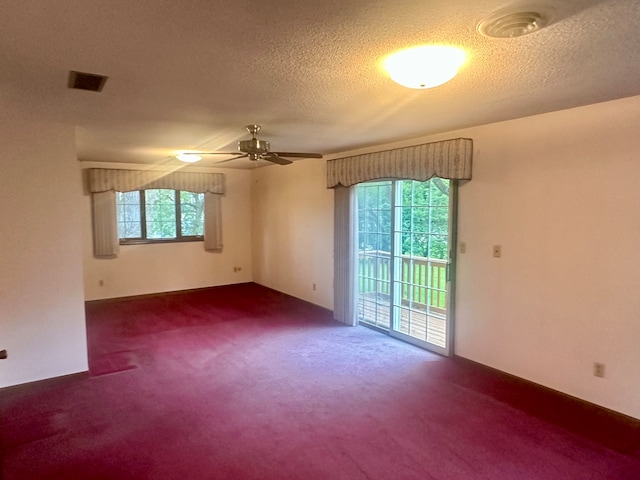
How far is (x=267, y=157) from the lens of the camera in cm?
351

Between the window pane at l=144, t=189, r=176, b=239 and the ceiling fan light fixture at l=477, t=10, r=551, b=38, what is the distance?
6336mm

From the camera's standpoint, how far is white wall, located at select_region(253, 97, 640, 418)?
9.34ft

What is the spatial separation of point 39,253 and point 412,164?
3573mm

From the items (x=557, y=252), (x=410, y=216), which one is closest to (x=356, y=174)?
(x=410, y=216)

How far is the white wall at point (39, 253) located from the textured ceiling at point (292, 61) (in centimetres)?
29

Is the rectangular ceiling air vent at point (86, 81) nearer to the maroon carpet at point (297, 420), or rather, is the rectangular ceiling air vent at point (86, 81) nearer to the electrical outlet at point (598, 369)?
the maroon carpet at point (297, 420)

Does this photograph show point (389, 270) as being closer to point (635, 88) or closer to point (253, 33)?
point (635, 88)

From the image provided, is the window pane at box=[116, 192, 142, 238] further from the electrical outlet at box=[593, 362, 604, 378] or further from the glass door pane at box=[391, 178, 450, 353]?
the electrical outlet at box=[593, 362, 604, 378]

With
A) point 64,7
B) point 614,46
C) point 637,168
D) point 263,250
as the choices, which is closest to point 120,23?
point 64,7

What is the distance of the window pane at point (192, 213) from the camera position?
7.27m

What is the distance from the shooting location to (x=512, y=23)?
5.33ft

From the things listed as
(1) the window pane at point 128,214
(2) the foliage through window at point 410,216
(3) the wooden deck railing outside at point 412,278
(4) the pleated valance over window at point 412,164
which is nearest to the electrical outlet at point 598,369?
(3) the wooden deck railing outside at point 412,278

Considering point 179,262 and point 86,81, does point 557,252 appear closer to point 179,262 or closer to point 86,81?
point 86,81

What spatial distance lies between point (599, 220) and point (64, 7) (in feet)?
11.3
